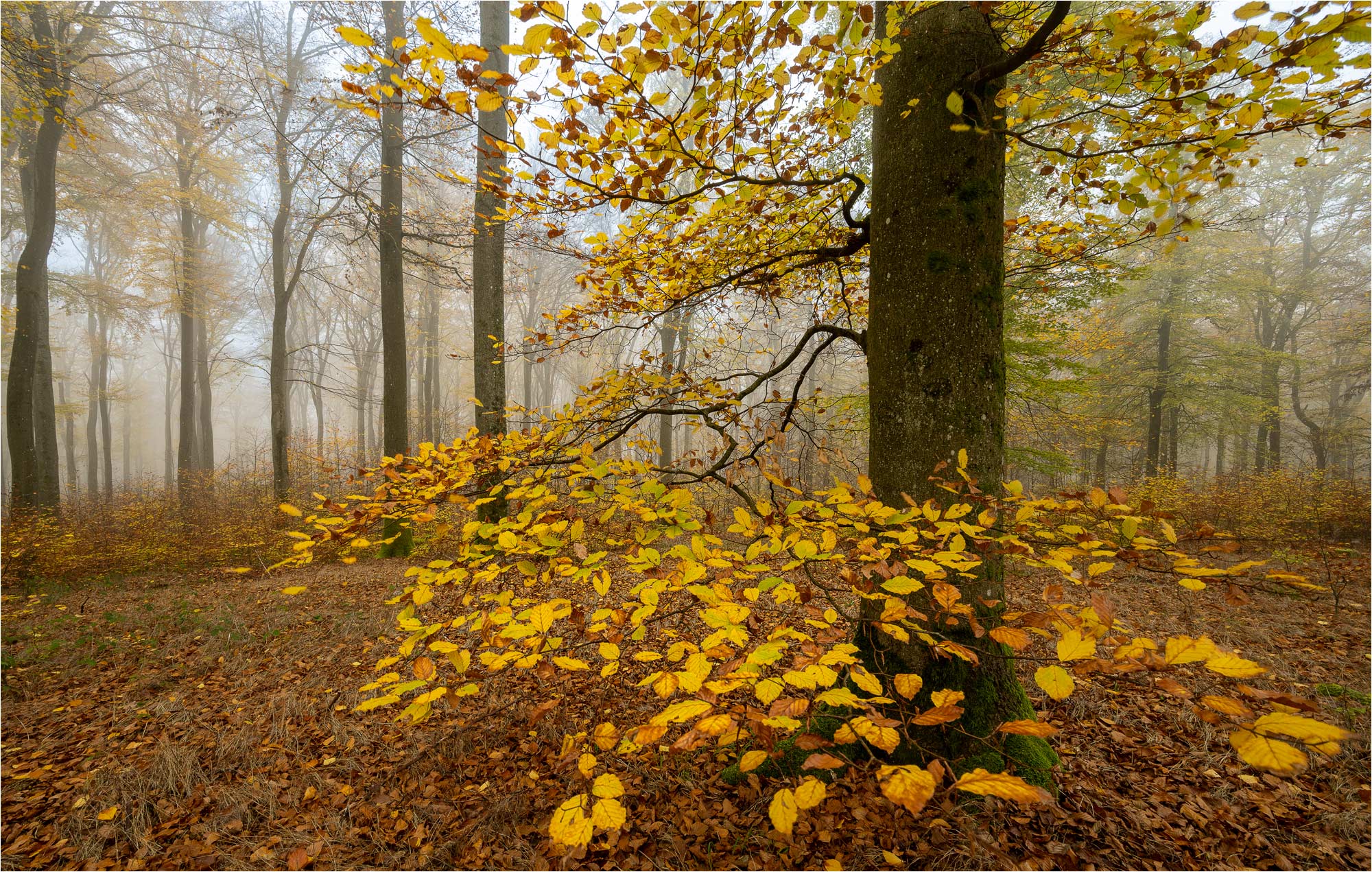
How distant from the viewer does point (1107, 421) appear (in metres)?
12.3

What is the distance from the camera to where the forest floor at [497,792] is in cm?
221

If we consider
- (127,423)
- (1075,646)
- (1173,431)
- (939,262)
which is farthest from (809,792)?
(127,423)

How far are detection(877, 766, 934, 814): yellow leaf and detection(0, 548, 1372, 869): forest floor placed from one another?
113cm

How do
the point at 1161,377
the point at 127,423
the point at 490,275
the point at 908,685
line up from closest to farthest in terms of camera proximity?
the point at 908,685 < the point at 490,275 < the point at 1161,377 < the point at 127,423

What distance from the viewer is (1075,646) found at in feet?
4.28

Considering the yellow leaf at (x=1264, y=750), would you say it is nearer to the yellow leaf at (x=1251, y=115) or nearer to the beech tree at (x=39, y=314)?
the yellow leaf at (x=1251, y=115)

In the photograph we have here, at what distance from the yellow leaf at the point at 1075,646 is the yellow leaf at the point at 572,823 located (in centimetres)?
138

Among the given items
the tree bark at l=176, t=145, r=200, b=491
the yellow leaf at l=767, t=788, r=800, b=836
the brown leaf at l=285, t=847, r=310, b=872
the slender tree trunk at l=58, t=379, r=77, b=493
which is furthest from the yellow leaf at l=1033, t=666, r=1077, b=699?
the slender tree trunk at l=58, t=379, r=77, b=493

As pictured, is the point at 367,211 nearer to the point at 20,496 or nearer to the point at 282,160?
the point at 282,160

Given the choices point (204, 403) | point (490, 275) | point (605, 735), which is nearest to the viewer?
point (605, 735)

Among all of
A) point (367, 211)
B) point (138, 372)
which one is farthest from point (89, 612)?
point (138, 372)

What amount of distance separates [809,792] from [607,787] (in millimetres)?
596

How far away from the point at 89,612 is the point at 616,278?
7.82m

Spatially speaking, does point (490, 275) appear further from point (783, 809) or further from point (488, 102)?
point (783, 809)
